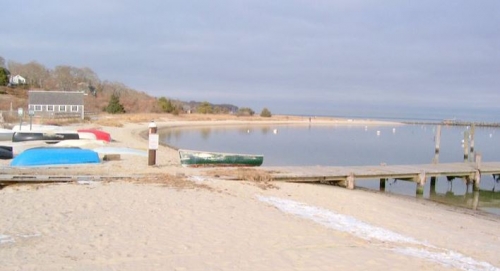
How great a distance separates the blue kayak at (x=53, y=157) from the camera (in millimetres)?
14161

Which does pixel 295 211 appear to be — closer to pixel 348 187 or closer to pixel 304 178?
pixel 304 178

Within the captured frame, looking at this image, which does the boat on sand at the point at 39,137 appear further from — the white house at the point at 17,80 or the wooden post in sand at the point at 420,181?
the white house at the point at 17,80

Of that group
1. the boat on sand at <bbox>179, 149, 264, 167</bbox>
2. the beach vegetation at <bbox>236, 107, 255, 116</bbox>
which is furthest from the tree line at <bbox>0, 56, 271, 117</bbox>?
the boat on sand at <bbox>179, 149, 264, 167</bbox>

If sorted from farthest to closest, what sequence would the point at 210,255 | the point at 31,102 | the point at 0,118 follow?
the point at 31,102, the point at 0,118, the point at 210,255

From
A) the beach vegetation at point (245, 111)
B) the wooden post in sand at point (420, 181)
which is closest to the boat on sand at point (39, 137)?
the wooden post in sand at point (420, 181)

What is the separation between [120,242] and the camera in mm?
6262

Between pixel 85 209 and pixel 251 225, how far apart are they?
3019 mm

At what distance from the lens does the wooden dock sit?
1518 centimetres

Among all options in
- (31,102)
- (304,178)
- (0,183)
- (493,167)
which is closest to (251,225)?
(0,183)

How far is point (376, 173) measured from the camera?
16.9 metres

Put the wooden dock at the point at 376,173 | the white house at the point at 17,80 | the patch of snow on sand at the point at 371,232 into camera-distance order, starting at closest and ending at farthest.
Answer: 1. the patch of snow on sand at the point at 371,232
2. the wooden dock at the point at 376,173
3. the white house at the point at 17,80

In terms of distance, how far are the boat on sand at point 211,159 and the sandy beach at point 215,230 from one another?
3.07m

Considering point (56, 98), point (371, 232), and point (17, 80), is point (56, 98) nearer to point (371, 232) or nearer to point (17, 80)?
point (17, 80)

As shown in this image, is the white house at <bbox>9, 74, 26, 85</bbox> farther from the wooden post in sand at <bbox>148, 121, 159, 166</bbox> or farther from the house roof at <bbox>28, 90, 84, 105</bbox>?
the wooden post in sand at <bbox>148, 121, 159, 166</bbox>
